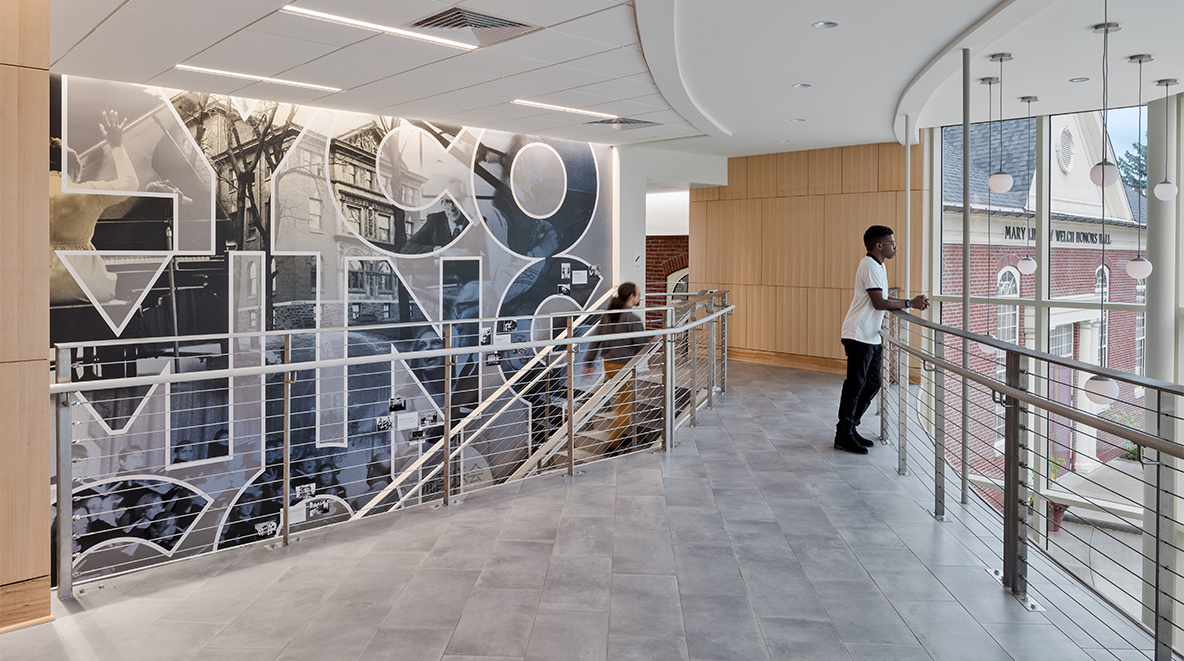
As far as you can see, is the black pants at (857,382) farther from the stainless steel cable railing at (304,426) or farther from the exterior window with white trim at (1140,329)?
the exterior window with white trim at (1140,329)

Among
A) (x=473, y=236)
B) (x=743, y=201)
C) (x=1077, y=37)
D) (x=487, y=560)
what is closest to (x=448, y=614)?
(x=487, y=560)

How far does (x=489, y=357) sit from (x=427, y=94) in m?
2.77

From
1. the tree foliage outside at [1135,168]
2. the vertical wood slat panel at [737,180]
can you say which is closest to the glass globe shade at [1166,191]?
the tree foliage outside at [1135,168]

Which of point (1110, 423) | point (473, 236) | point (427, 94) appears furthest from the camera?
point (473, 236)

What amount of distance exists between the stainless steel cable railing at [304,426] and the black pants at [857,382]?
1.09 metres

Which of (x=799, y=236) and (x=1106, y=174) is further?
(x=799, y=236)

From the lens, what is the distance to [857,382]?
466cm

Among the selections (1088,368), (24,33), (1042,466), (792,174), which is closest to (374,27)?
(24,33)

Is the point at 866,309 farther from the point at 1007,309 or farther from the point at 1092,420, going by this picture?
the point at 1007,309

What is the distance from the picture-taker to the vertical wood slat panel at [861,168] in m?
8.51

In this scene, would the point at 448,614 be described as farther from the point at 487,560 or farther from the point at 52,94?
the point at 52,94

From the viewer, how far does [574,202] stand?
859cm

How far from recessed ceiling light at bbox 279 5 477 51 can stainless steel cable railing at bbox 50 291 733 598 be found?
1.67 metres

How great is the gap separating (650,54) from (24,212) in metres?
3.44
